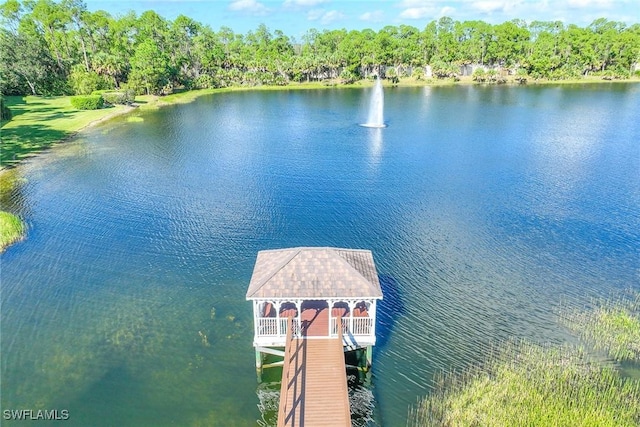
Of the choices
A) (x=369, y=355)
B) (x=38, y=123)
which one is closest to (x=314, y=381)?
(x=369, y=355)

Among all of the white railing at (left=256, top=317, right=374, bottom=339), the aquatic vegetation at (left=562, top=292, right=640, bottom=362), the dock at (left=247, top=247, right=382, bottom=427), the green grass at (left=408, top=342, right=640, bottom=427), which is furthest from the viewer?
the aquatic vegetation at (left=562, top=292, right=640, bottom=362)

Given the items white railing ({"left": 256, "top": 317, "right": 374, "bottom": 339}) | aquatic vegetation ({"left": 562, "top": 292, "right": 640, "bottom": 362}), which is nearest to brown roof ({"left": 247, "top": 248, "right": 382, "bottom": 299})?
white railing ({"left": 256, "top": 317, "right": 374, "bottom": 339})

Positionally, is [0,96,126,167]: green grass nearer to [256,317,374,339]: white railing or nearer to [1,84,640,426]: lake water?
[1,84,640,426]: lake water

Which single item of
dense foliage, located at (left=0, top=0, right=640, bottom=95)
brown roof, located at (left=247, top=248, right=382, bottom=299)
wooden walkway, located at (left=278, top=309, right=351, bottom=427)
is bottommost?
wooden walkway, located at (left=278, top=309, right=351, bottom=427)

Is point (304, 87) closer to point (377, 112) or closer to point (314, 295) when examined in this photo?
point (377, 112)

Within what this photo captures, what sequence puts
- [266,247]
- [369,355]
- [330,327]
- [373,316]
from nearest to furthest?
[373,316]
[330,327]
[369,355]
[266,247]

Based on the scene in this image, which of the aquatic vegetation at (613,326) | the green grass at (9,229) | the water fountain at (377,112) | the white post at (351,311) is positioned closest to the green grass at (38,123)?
the green grass at (9,229)
